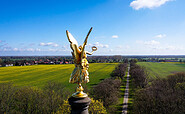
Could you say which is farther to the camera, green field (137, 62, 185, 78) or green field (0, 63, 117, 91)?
green field (137, 62, 185, 78)

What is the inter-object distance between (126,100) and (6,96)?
30489 millimetres

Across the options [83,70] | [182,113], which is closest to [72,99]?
[83,70]

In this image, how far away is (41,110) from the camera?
81.0ft

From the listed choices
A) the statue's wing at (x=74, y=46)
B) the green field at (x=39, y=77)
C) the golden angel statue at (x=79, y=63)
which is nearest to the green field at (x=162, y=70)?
the green field at (x=39, y=77)

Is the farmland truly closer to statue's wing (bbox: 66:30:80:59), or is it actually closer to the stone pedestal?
the stone pedestal

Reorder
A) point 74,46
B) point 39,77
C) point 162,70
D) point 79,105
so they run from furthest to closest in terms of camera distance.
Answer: point 162,70 → point 39,77 → point 74,46 → point 79,105

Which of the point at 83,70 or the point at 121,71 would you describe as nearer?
the point at 83,70

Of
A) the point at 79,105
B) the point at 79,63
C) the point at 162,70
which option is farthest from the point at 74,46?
the point at 162,70

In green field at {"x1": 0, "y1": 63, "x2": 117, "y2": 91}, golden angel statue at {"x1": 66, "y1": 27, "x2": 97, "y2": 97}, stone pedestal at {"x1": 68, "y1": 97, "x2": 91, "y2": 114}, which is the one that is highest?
golden angel statue at {"x1": 66, "y1": 27, "x2": 97, "y2": 97}

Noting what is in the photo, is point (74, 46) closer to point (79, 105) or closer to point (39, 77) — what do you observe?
point (79, 105)

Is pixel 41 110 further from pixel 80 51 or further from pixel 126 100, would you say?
pixel 126 100

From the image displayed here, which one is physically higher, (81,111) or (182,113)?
(81,111)

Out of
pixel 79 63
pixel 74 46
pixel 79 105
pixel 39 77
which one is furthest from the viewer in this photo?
pixel 39 77

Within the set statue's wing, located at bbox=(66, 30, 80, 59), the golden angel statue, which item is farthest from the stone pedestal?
statue's wing, located at bbox=(66, 30, 80, 59)
